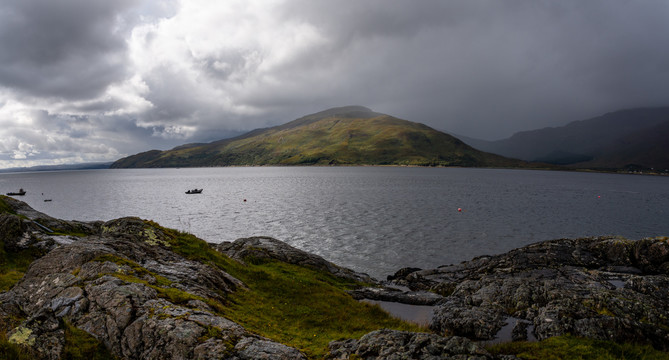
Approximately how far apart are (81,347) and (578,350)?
2109cm

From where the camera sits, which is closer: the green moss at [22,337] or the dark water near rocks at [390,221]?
the green moss at [22,337]

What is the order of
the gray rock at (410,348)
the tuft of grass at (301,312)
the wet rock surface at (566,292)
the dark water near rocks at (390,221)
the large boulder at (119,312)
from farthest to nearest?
the dark water near rocks at (390,221) → the wet rock surface at (566,292) → the tuft of grass at (301,312) → the gray rock at (410,348) → the large boulder at (119,312)

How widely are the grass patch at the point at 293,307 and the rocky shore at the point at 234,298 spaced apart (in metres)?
0.48

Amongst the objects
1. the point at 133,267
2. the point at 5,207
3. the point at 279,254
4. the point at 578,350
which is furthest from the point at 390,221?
the point at 5,207

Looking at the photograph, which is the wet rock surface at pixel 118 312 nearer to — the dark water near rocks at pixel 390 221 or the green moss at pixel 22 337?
the green moss at pixel 22 337

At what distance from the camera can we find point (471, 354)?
1130 cm

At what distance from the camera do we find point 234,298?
19.8 metres

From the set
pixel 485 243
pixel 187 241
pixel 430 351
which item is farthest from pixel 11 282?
pixel 485 243

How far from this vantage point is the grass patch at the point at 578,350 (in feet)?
45.7

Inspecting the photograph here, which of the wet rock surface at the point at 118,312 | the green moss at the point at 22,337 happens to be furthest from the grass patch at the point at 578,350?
the green moss at the point at 22,337

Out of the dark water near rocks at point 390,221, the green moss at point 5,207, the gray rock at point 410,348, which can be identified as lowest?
the dark water near rocks at point 390,221

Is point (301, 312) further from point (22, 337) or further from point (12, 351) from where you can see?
point (12, 351)

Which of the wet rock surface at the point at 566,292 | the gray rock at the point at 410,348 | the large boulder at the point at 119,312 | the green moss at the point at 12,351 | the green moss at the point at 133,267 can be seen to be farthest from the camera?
the wet rock surface at the point at 566,292

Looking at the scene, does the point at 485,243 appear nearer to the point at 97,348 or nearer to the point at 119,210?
the point at 97,348
